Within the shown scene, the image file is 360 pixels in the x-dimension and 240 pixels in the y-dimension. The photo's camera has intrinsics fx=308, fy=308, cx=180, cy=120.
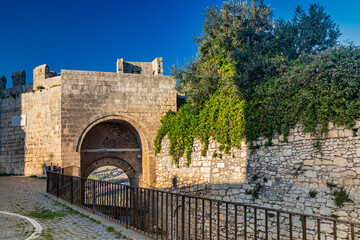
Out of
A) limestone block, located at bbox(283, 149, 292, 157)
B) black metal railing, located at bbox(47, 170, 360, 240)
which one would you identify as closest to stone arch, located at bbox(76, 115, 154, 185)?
black metal railing, located at bbox(47, 170, 360, 240)

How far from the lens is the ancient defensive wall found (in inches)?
615

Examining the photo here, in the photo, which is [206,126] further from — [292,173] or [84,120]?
[84,120]

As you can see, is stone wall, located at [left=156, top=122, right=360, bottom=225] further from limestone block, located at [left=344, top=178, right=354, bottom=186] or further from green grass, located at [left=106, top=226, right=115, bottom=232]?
green grass, located at [left=106, top=226, right=115, bottom=232]

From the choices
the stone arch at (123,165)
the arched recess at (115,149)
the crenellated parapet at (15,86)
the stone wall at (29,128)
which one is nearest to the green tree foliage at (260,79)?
the arched recess at (115,149)

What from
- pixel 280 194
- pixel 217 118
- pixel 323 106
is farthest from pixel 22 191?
pixel 323 106

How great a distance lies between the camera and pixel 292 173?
9.34 meters

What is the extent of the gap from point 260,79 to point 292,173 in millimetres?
3685

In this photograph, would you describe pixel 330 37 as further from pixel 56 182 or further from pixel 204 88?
pixel 56 182

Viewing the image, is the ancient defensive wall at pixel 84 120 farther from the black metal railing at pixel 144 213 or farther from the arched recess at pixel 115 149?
the black metal railing at pixel 144 213

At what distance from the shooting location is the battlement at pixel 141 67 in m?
19.0

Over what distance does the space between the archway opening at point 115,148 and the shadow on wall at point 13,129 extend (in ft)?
12.7

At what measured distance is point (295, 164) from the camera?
9.33 metres

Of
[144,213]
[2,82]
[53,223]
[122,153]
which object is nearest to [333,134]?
[144,213]

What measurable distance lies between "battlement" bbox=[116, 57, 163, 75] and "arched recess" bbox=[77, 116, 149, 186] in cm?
375
